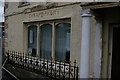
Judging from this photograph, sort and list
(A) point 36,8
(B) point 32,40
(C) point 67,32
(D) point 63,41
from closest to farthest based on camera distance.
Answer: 1. (C) point 67,32
2. (D) point 63,41
3. (A) point 36,8
4. (B) point 32,40

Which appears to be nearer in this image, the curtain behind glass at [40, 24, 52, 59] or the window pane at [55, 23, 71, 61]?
the window pane at [55, 23, 71, 61]

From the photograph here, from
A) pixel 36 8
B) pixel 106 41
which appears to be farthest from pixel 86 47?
pixel 36 8

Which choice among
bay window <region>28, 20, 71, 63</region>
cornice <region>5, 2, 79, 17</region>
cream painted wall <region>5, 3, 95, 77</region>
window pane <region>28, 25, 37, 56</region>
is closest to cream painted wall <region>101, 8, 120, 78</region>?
cream painted wall <region>5, 3, 95, 77</region>

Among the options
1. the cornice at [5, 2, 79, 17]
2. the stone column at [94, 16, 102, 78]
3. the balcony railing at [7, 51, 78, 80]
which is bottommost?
the balcony railing at [7, 51, 78, 80]

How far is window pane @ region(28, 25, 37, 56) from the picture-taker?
856 cm

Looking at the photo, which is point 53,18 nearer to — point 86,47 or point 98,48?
point 98,48

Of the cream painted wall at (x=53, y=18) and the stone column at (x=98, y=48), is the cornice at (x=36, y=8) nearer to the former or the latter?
the cream painted wall at (x=53, y=18)

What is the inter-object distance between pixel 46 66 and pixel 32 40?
187 centimetres

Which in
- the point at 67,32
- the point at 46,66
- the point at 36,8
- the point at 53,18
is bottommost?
the point at 46,66

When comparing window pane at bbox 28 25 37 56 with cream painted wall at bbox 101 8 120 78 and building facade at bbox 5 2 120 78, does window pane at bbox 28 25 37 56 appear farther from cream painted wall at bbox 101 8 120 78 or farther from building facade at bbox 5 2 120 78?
cream painted wall at bbox 101 8 120 78

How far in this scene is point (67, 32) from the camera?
6848 millimetres

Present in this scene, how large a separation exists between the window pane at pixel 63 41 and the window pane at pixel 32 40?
154cm

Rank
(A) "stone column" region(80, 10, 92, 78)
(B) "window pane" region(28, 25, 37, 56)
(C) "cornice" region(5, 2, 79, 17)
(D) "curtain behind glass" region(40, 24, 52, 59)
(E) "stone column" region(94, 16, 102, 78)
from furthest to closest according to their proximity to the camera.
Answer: (B) "window pane" region(28, 25, 37, 56)
(D) "curtain behind glass" region(40, 24, 52, 59)
(C) "cornice" region(5, 2, 79, 17)
(E) "stone column" region(94, 16, 102, 78)
(A) "stone column" region(80, 10, 92, 78)

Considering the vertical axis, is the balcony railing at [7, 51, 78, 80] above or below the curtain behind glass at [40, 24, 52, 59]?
below
